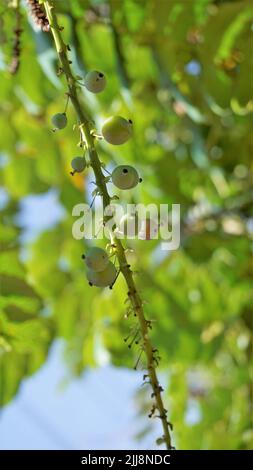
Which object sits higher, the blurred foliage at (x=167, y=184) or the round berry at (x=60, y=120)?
the blurred foliage at (x=167, y=184)

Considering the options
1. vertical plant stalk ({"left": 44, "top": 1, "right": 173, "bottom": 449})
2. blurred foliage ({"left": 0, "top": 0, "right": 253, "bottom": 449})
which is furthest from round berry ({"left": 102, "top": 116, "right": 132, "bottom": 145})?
blurred foliage ({"left": 0, "top": 0, "right": 253, "bottom": 449})

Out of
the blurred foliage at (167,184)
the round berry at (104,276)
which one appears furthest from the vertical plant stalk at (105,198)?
the blurred foliage at (167,184)

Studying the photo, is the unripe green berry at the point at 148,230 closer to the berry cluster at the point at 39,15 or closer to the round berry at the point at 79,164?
the round berry at the point at 79,164

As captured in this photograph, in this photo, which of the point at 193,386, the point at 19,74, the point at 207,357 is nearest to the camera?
the point at 19,74

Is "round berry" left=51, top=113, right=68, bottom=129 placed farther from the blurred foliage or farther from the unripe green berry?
the blurred foliage

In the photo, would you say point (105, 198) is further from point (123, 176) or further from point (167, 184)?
point (167, 184)
